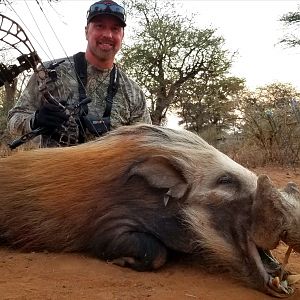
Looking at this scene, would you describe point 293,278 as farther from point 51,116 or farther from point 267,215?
point 51,116

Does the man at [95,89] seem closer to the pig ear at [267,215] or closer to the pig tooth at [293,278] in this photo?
the pig ear at [267,215]

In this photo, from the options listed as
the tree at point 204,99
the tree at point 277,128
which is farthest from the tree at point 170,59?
the tree at point 277,128

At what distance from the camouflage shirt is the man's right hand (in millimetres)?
301

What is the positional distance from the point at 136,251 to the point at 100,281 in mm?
311

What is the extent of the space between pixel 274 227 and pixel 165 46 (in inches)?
966

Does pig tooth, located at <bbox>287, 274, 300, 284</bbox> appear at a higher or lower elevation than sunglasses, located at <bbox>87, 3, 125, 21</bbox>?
lower

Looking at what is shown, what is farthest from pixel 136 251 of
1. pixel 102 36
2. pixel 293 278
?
pixel 102 36

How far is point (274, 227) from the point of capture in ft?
8.38

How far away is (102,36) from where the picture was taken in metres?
4.93

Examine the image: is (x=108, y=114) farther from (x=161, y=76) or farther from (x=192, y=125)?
(x=161, y=76)

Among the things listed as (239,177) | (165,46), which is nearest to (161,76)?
(165,46)

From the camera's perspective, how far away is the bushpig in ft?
9.04

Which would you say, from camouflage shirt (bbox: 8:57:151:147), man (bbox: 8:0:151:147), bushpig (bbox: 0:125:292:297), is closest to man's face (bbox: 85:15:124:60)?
man (bbox: 8:0:151:147)

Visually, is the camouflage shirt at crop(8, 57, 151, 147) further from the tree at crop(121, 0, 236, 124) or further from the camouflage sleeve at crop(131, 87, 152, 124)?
the tree at crop(121, 0, 236, 124)
